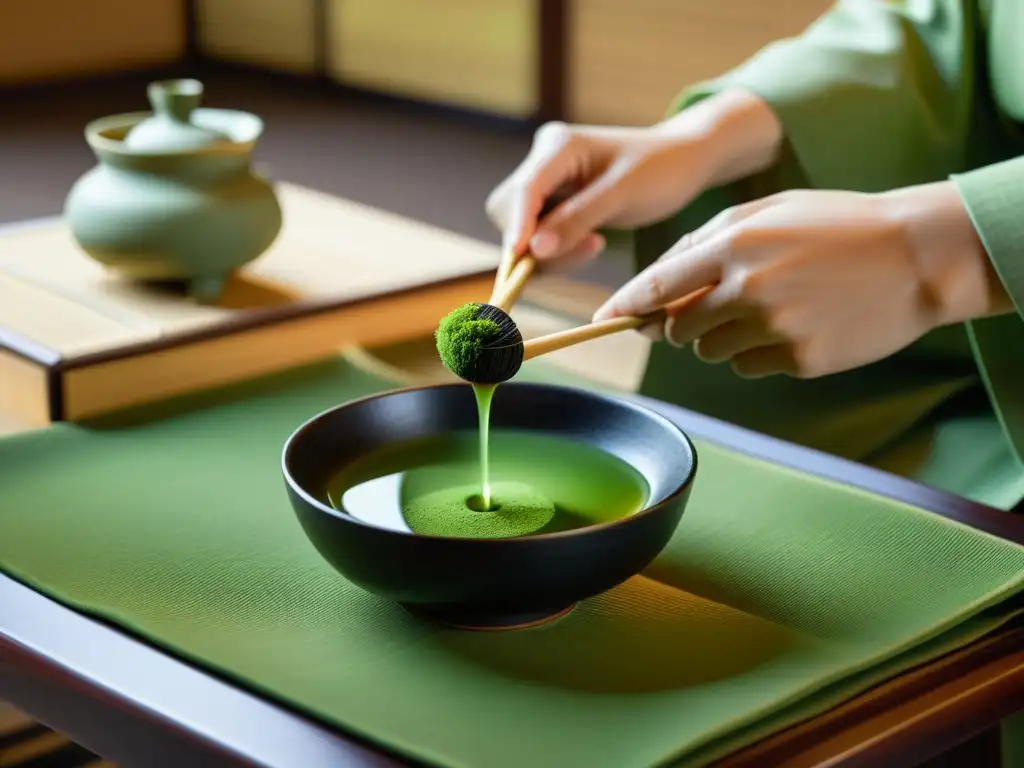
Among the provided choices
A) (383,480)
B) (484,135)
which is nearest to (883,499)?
(383,480)

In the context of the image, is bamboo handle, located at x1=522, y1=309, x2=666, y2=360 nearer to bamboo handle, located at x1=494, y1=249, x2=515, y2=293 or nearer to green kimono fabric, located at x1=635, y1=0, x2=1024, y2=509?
bamboo handle, located at x1=494, y1=249, x2=515, y2=293

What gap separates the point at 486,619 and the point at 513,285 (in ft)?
1.18

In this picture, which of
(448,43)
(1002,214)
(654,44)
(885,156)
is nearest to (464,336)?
(1002,214)

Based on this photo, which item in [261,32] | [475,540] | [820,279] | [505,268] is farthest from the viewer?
[261,32]

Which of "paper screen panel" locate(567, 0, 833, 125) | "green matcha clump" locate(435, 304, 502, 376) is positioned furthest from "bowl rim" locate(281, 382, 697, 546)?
"paper screen panel" locate(567, 0, 833, 125)

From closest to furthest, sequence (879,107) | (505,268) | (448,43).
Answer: (505,268) < (879,107) < (448,43)

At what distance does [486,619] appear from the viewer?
0.94 meters

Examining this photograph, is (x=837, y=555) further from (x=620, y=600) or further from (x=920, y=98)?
(x=920, y=98)

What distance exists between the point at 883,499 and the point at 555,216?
0.44 metres

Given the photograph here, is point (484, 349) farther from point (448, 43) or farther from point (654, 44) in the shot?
point (448, 43)

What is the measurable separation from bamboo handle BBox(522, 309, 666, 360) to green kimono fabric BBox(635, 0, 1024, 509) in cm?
43

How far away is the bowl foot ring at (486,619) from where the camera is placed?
0.94 metres

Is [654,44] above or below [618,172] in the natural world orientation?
below

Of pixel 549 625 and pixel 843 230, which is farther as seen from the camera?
pixel 843 230
